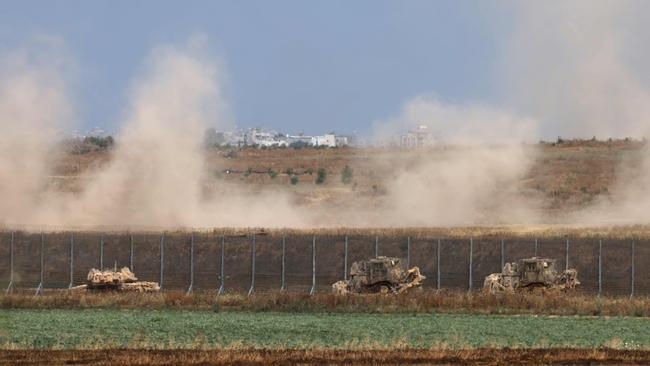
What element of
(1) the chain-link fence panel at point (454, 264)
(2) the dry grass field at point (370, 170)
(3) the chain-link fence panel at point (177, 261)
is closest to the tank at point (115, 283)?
(3) the chain-link fence panel at point (177, 261)

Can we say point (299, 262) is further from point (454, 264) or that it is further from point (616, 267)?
point (616, 267)

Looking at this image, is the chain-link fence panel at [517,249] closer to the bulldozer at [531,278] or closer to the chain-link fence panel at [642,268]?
the chain-link fence panel at [642,268]

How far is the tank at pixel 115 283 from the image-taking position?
6444 cm

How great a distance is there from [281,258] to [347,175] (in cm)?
5928

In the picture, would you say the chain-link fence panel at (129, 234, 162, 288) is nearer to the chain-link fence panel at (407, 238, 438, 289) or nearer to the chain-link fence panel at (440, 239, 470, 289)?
the chain-link fence panel at (407, 238, 438, 289)

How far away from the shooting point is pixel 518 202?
387 ft

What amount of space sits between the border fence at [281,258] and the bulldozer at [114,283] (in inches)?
79.2

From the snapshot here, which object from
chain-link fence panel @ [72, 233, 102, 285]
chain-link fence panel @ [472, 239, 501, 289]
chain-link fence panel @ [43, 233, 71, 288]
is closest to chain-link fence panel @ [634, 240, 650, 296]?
chain-link fence panel @ [472, 239, 501, 289]

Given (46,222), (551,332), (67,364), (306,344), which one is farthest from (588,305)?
(46,222)

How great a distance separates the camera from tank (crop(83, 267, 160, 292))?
64438 mm

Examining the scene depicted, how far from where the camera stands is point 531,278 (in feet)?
209

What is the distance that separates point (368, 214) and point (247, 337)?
6784 centimetres

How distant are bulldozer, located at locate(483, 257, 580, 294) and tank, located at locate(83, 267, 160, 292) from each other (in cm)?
1353

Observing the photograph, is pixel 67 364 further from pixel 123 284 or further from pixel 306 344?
pixel 123 284
